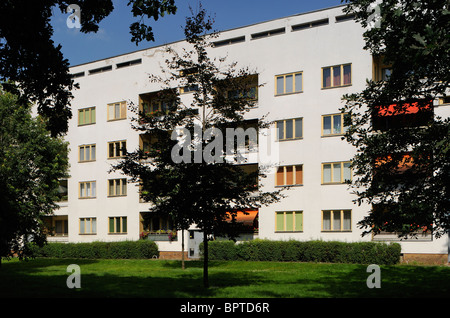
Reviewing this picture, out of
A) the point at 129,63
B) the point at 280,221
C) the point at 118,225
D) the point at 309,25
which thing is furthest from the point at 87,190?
the point at 309,25

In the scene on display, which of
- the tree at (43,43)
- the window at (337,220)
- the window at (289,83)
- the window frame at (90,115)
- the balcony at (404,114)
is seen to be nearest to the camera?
the tree at (43,43)

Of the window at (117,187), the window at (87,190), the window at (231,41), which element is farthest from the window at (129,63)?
the window at (87,190)

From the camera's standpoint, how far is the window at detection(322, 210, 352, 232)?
3553 cm

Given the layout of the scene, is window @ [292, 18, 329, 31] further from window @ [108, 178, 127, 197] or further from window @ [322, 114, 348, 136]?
window @ [108, 178, 127, 197]

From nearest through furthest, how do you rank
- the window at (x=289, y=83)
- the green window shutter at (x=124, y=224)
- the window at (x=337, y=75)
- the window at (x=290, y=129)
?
the window at (x=337, y=75) < the window at (x=290, y=129) < the window at (x=289, y=83) < the green window shutter at (x=124, y=224)

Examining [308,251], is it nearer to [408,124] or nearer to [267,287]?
[267,287]

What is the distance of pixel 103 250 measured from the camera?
143ft

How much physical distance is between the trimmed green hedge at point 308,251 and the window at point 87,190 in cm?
1601

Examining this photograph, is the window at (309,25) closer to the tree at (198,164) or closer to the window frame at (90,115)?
the window frame at (90,115)

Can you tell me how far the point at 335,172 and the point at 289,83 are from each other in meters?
7.54

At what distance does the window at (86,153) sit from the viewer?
1916 inches

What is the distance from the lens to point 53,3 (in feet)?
42.8
